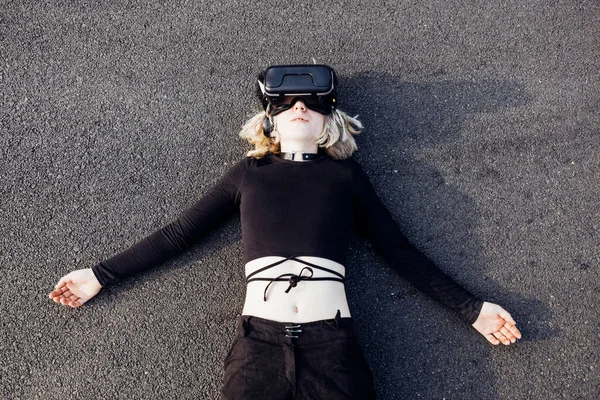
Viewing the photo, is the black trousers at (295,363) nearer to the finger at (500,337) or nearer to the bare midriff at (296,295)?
the bare midriff at (296,295)

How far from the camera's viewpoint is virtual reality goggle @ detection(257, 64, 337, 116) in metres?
3.15

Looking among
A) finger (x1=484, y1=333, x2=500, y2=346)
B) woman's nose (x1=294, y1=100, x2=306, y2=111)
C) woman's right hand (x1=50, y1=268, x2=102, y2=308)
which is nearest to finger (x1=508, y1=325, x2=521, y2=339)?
finger (x1=484, y1=333, x2=500, y2=346)

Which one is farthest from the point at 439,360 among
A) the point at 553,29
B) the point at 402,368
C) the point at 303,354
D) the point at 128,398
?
the point at 553,29

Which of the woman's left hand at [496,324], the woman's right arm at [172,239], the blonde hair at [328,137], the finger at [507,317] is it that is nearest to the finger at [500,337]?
the woman's left hand at [496,324]

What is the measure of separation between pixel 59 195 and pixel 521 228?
3608 mm

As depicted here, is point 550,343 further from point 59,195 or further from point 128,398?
point 59,195

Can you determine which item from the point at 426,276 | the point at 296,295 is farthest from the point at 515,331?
the point at 296,295

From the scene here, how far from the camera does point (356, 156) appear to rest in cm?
367

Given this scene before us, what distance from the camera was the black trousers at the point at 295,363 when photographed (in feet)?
9.03

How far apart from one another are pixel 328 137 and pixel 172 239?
134 cm

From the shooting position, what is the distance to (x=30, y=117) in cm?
362

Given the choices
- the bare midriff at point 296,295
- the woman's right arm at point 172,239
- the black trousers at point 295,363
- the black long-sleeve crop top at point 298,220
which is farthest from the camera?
the woman's right arm at point 172,239

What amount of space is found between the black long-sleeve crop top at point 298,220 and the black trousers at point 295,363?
500 mm

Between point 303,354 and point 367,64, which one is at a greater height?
point 367,64
